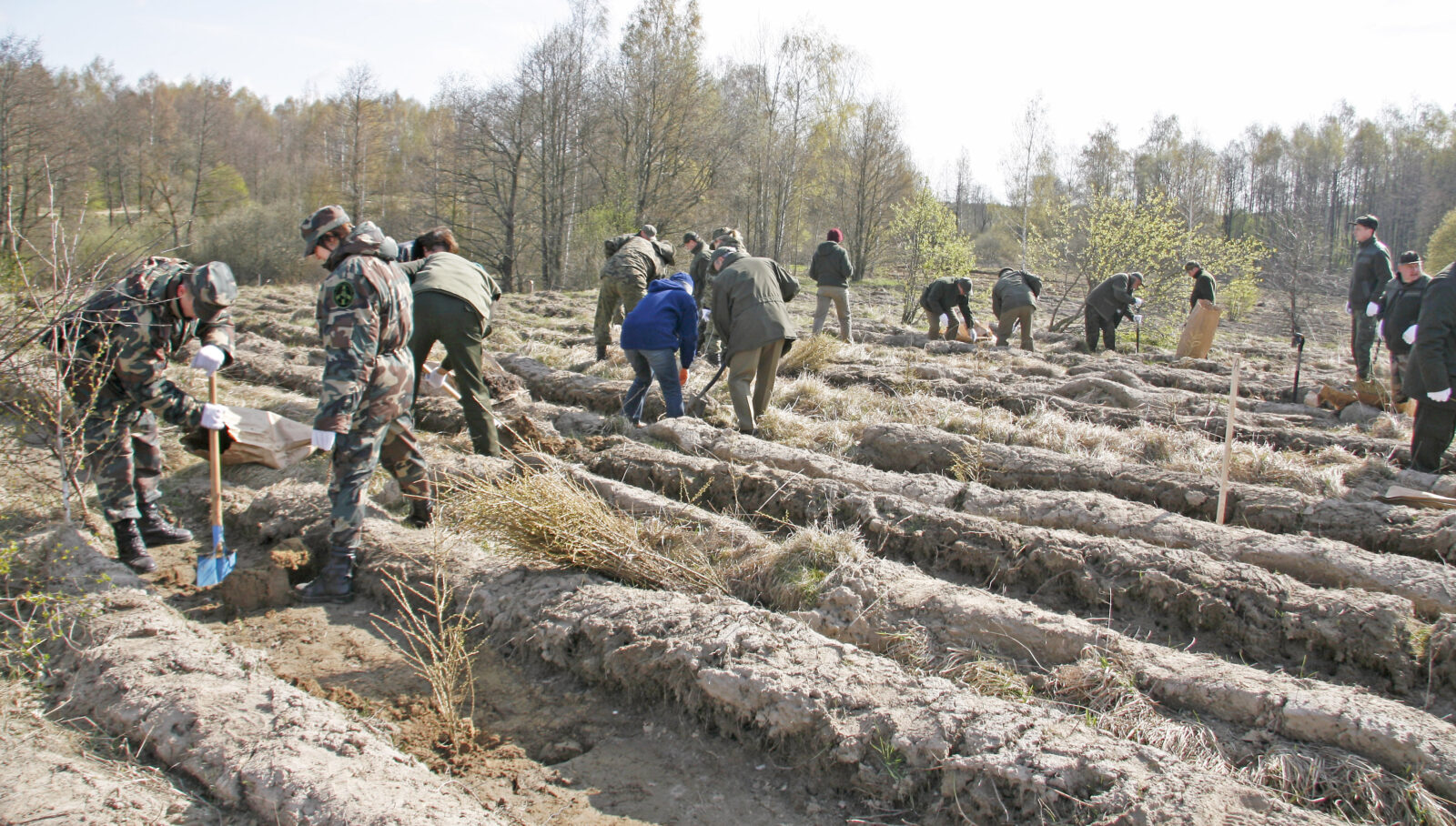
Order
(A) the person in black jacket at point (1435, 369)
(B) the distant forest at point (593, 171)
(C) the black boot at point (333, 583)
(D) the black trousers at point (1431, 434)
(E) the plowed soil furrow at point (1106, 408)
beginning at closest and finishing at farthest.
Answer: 1. (C) the black boot at point (333, 583)
2. (A) the person in black jacket at point (1435, 369)
3. (D) the black trousers at point (1431, 434)
4. (E) the plowed soil furrow at point (1106, 408)
5. (B) the distant forest at point (593, 171)

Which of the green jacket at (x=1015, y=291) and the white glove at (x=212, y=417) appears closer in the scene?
the white glove at (x=212, y=417)

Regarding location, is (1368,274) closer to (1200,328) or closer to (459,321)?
(1200,328)

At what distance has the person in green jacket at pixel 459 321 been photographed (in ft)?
18.4

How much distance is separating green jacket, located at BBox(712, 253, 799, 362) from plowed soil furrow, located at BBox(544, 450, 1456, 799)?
250 cm

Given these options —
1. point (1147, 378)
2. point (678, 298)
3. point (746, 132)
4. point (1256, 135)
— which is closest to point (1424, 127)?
point (1256, 135)

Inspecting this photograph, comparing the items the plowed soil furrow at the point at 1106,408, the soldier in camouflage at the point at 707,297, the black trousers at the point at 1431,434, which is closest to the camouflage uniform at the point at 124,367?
the soldier in camouflage at the point at 707,297

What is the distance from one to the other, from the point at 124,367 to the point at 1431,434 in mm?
8721

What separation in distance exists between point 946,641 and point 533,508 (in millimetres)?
2047

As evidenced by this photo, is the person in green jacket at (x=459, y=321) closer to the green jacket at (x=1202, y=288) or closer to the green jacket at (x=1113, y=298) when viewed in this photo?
the green jacket at (x=1113, y=298)

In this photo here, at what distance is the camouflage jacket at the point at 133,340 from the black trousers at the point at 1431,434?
825 cm

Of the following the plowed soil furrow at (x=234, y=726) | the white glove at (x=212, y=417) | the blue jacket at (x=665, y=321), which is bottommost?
the plowed soil furrow at (x=234, y=726)

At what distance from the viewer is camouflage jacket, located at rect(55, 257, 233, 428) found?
4094 mm

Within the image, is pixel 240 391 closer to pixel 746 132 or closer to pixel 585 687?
pixel 585 687

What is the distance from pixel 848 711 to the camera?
2945mm
